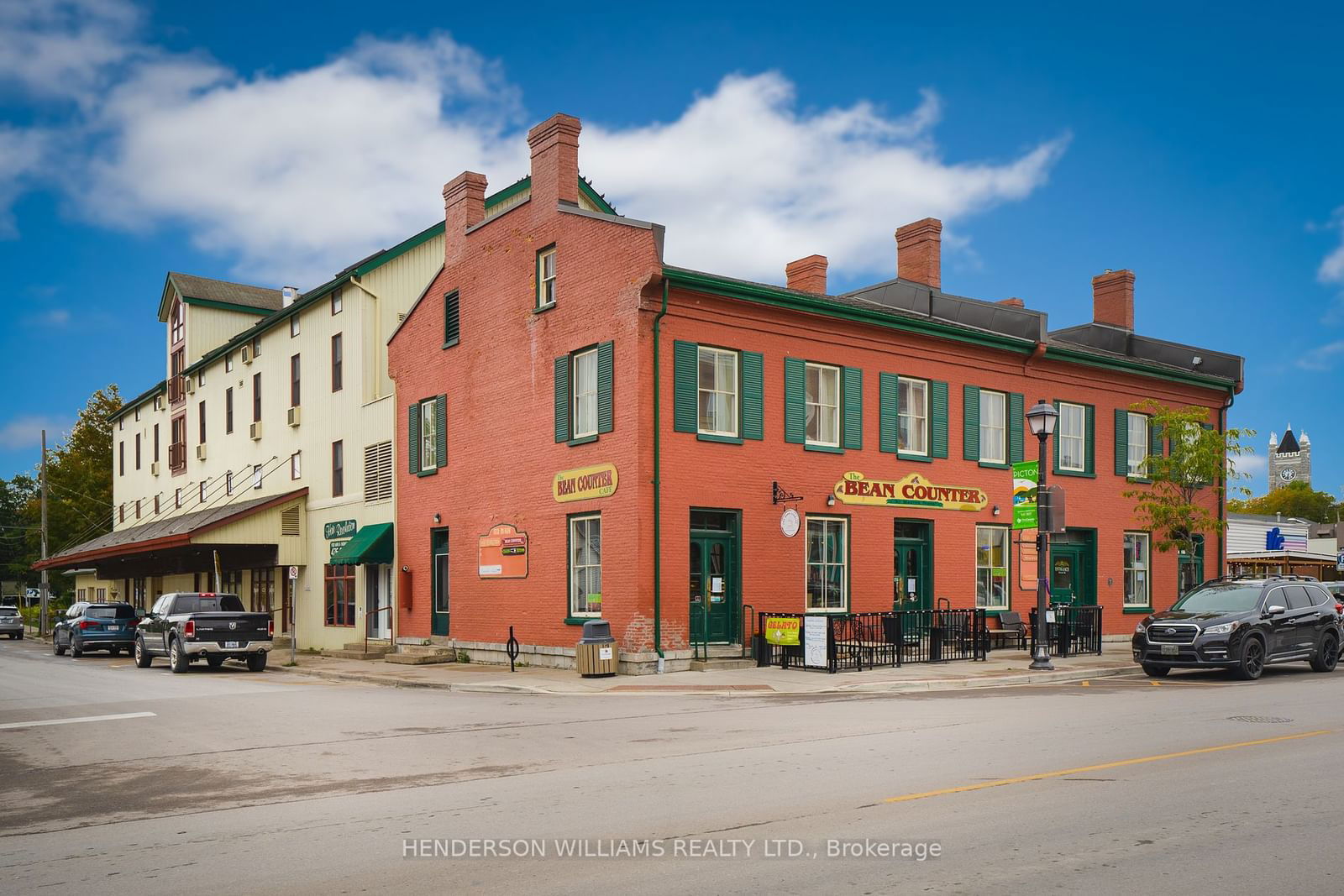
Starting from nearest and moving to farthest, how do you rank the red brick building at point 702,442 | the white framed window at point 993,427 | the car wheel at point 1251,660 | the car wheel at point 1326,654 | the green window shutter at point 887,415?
the car wheel at point 1251,660
the car wheel at point 1326,654
the red brick building at point 702,442
the green window shutter at point 887,415
the white framed window at point 993,427

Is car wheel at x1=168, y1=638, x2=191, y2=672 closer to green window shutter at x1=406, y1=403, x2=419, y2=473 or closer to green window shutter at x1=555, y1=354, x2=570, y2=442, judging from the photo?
green window shutter at x1=406, y1=403, x2=419, y2=473

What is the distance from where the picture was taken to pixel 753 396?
23.3m

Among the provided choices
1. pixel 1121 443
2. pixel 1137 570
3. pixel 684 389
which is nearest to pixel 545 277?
pixel 684 389

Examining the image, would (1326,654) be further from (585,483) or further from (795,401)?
(585,483)

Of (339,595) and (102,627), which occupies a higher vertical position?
(339,595)

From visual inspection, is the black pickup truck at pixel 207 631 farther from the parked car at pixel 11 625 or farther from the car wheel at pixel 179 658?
the parked car at pixel 11 625

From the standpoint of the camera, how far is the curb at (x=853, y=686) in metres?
18.9

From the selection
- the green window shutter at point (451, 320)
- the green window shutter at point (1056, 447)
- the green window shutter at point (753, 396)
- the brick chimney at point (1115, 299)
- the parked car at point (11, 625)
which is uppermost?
the brick chimney at point (1115, 299)

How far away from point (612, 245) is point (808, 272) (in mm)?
10176

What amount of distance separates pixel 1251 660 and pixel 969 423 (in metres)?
8.97

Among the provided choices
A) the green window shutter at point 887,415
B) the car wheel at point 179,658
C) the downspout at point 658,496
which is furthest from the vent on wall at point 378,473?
the green window shutter at point 887,415

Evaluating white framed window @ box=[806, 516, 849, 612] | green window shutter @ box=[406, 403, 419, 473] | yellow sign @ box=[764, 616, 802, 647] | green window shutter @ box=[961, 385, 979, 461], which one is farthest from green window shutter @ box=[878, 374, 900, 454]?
green window shutter @ box=[406, 403, 419, 473]

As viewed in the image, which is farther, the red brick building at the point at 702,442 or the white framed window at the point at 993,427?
the white framed window at the point at 993,427

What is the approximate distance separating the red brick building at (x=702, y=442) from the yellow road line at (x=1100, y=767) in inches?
452
